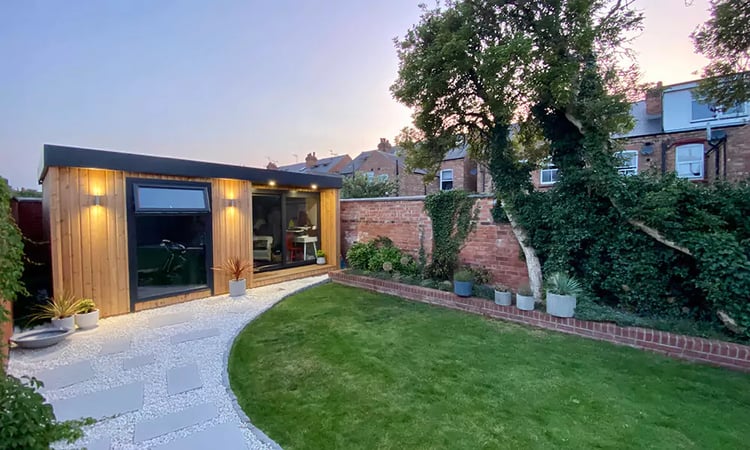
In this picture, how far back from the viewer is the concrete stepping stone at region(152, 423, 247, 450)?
252 cm

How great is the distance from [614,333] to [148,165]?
8.32 m

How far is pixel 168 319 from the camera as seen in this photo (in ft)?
18.7

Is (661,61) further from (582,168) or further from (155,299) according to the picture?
(155,299)

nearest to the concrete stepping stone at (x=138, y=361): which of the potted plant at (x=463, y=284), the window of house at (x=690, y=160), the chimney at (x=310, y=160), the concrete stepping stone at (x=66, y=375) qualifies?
the concrete stepping stone at (x=66, y=375)

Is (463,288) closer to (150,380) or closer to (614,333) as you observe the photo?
(614,333)

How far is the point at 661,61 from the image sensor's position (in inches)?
238

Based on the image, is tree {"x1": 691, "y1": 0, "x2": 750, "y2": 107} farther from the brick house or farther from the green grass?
the brick house

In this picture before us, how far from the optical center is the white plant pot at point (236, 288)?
7.19 metres

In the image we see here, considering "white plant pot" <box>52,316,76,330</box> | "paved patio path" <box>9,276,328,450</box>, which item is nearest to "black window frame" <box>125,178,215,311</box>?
"paved patio path" <box>9,276,328,450</box>

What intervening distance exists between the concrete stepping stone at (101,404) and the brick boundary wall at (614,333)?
16.3 feet

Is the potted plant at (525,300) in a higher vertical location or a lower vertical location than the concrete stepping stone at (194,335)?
higher

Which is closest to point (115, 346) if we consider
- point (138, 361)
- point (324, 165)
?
point (138, 361)

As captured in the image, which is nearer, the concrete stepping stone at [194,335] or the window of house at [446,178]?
the concrete stepping stone at [194,335]

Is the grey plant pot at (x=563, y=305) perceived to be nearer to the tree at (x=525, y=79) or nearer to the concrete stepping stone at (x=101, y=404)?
the tree at (x=525, y=79)
